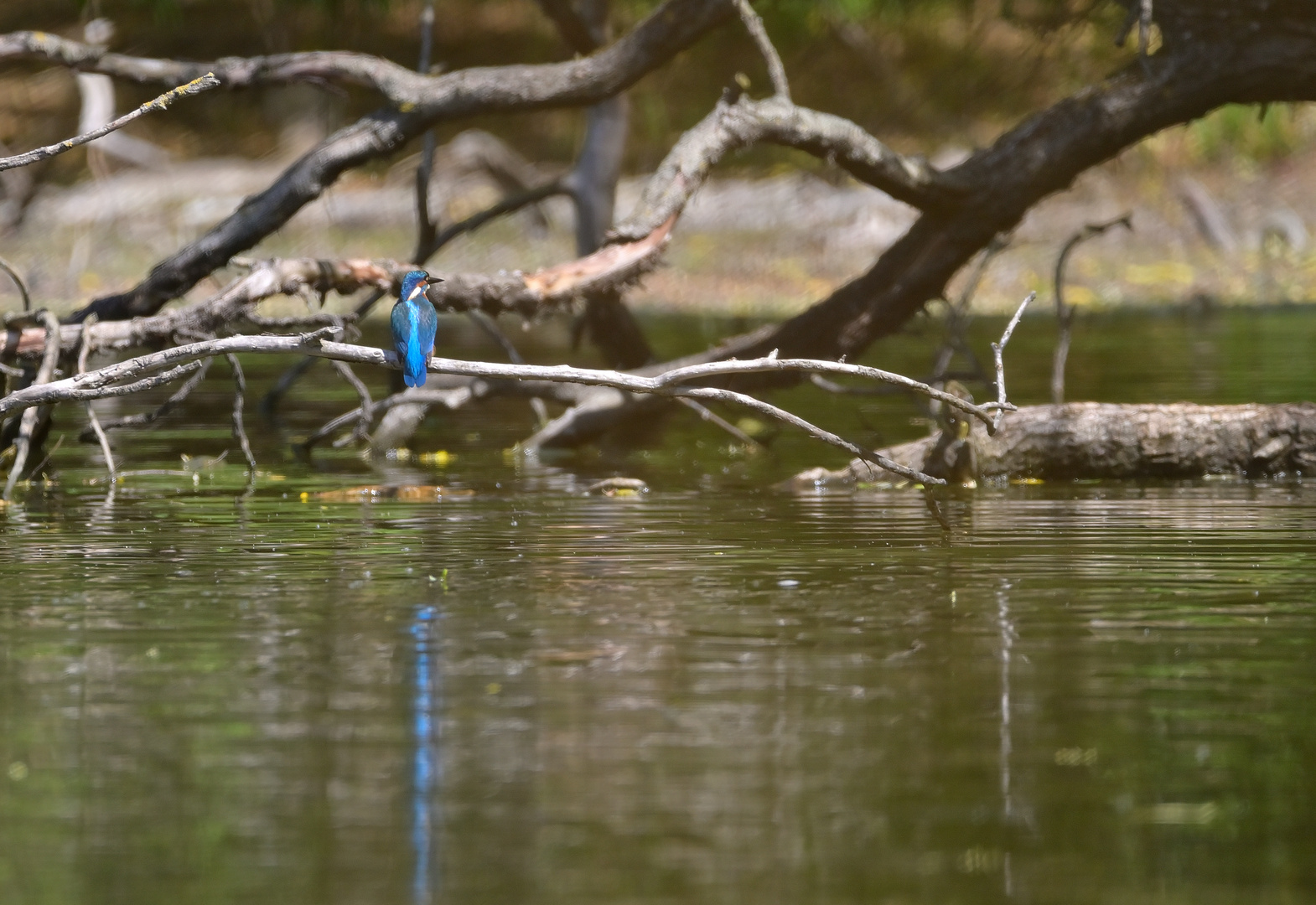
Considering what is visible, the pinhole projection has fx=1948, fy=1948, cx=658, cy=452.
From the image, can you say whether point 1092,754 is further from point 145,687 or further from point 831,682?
point 145,687

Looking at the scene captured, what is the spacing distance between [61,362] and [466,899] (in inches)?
301

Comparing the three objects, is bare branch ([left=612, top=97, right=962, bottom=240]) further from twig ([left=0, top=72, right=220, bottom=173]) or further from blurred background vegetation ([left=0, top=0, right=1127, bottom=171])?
blurred background vegetation ([left=0, top=0, right=1127, bottom=171])

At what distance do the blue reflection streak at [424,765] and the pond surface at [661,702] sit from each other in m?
0.01

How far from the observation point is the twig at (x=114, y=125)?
680cm

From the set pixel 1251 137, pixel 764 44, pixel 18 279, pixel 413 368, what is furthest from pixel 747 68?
pixel 413 368

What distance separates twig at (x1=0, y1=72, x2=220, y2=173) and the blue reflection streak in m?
2.14

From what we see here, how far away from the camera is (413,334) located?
7840 mm

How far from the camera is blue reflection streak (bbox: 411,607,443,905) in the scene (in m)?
3.71

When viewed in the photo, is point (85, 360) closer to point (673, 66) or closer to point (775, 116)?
point (775, 116)

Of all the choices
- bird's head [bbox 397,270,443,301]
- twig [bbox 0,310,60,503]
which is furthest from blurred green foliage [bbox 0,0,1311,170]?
bird's head [bbox 397,270,443,301]

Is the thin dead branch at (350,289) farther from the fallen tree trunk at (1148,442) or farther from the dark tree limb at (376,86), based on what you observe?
the fallen tree trunk at (1148,442)

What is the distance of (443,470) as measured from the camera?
449 inches

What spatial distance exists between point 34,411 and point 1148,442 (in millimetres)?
5735

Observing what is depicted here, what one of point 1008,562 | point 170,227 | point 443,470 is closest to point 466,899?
point 1008,562
